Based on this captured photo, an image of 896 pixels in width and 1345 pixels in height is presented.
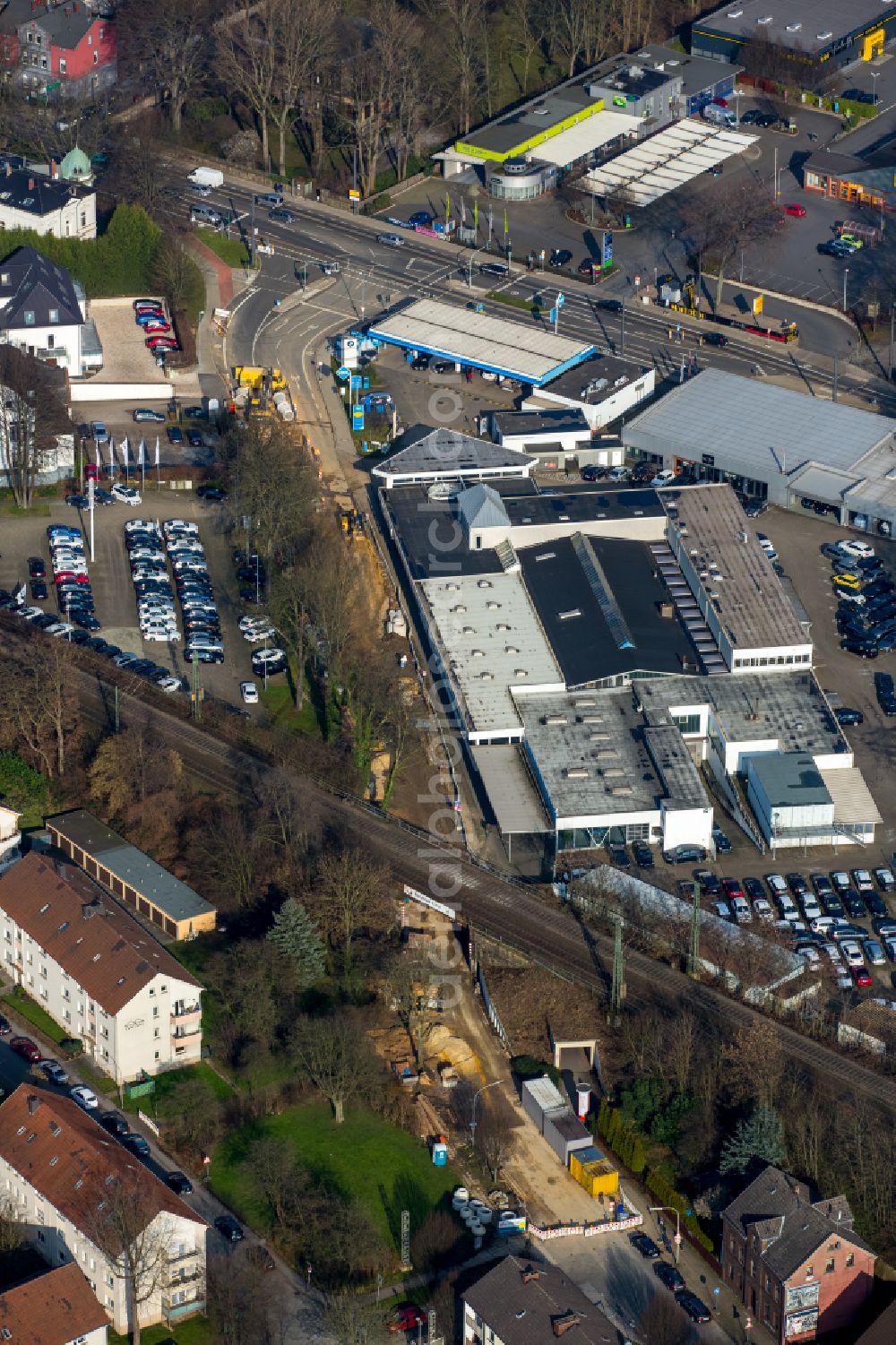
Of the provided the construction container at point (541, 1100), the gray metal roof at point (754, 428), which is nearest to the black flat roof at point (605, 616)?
the gray metal roof at point (754, 428)

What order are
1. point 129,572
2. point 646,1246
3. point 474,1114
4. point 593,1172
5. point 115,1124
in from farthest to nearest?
point 129,572 < point 474,1114 < point 115,1124 < point 593,1172 < point 646,1246

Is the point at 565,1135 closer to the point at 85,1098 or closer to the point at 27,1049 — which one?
the point at 85,1098

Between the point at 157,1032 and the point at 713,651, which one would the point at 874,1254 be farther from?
the point at 713,651

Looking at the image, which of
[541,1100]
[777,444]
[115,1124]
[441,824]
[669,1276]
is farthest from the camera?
[777,444]

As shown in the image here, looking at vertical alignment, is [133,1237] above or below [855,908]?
above

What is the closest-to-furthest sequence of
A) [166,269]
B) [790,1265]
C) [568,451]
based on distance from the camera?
1. [790,1265]
2. [568,451]
3. [166,269]

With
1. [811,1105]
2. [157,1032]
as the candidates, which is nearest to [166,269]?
[157,1032]

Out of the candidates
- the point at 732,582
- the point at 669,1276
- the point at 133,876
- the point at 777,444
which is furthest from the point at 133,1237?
the point at 777,444

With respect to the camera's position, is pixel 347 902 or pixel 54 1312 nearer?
→ pixel 54 1312

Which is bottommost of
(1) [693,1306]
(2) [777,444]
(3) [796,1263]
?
(1) [693,1306]
